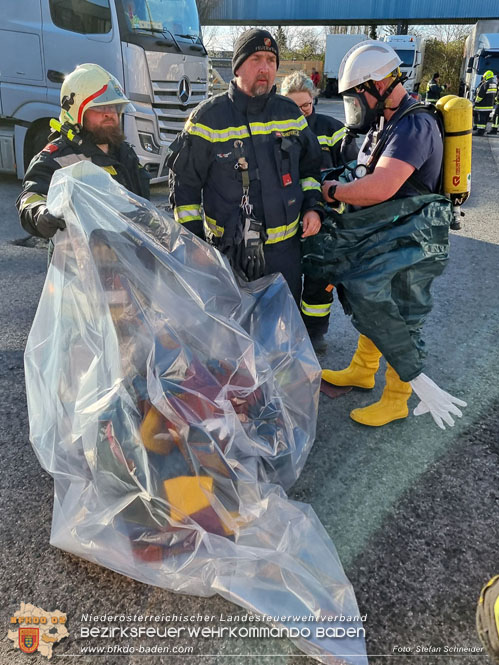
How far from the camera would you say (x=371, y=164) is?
2.38 meters

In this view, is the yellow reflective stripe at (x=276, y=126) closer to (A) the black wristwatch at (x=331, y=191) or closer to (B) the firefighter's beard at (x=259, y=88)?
(B) the firefighter's beard at (x=259, y=88)

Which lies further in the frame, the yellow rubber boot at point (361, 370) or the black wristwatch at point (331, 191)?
Answer: the yellow rubber boot at point (361, 370)

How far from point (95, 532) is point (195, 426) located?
1.58 feet

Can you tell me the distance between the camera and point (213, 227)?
259 cm

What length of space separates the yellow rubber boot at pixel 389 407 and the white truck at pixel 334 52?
29.2 m

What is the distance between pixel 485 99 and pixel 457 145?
14950 mm

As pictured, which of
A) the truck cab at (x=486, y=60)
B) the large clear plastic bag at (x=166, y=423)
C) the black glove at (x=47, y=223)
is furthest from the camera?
the truck cab at (x=486, y=60)

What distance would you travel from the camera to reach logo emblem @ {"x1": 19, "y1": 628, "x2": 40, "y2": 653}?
1.52m

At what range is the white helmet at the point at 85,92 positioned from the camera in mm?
2350

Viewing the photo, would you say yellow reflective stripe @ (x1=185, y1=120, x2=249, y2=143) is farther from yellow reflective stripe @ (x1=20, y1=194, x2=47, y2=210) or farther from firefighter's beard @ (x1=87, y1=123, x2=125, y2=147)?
yellow reflective stripe @ (x1=20, y1=194, x2=47, y2=210)

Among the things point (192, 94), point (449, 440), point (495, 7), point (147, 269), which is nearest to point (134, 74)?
point (192, 94)

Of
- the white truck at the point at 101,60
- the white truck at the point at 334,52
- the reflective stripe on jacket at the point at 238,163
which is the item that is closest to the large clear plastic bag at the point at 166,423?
the reflective stripe on jacket at the point at 238,163

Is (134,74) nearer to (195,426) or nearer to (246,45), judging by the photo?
(246,45)

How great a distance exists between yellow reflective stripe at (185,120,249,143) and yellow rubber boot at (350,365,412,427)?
1375 millimetres
